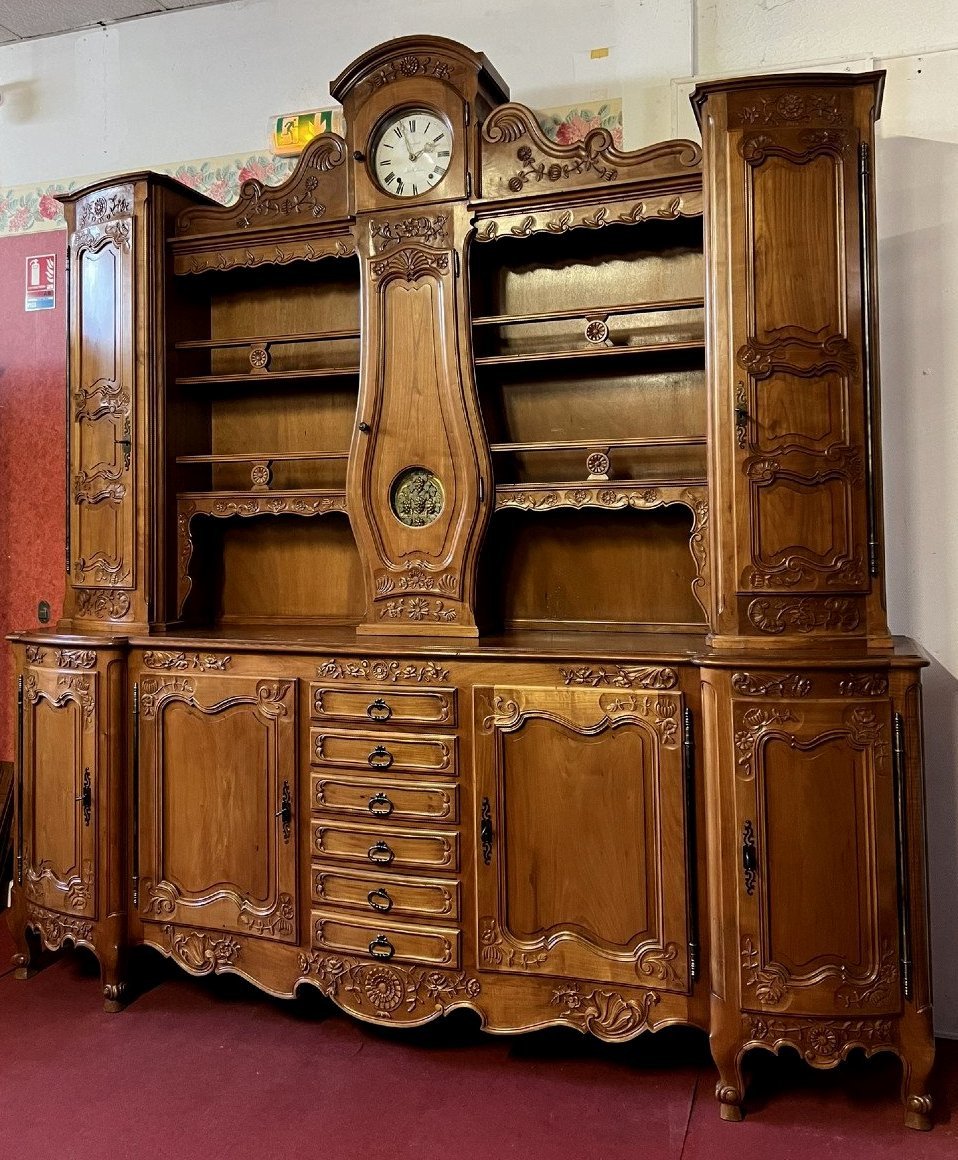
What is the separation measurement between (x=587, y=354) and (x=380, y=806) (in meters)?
1.42

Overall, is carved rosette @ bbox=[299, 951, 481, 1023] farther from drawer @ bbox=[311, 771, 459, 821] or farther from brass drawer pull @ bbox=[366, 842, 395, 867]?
drawer @ bbox=[311, 771, 459, 821]

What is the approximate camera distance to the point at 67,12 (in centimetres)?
360

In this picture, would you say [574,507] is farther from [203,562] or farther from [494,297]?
[203,562]

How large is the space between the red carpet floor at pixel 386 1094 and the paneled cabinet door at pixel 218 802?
Answer: 1.07 ft

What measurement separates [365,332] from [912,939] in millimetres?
2196

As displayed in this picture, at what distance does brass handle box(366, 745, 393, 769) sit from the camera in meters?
2.63

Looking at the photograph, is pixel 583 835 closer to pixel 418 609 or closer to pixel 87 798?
pixel 418 609

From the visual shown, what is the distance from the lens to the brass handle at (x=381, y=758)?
2.63 metres

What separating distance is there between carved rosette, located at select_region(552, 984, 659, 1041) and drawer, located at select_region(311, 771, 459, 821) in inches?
21.5

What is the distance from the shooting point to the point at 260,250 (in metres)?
3.05

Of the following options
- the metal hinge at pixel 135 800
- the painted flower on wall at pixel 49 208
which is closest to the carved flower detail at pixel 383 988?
the metal hinge at pixel 135 800

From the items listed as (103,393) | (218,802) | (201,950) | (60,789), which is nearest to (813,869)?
(218,802)

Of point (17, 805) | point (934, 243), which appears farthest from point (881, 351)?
point (17, 805)

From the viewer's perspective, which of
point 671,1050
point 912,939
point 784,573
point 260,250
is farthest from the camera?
point 260,250
